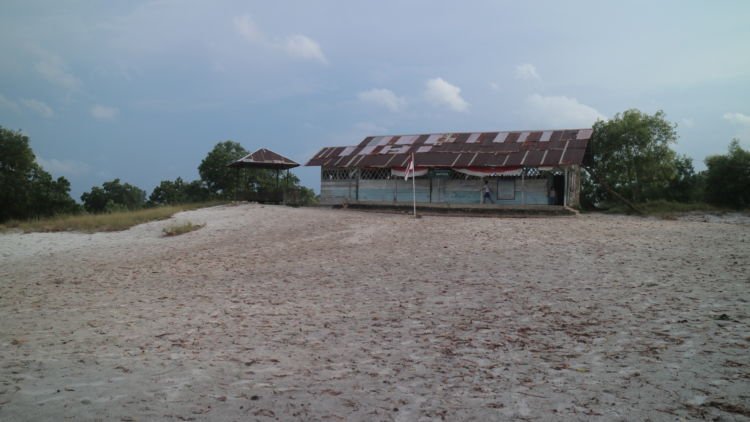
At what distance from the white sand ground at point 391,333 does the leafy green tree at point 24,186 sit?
19852mm

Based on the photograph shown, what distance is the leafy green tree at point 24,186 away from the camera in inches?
1174

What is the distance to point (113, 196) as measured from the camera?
49.1 metres

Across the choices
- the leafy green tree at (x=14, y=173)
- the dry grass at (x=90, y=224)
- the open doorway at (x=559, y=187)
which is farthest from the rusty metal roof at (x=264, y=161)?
the open doorway at (x=559, y=187)

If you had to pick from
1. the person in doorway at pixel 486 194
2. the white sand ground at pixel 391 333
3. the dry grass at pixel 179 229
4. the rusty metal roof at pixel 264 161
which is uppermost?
the rusty metal roof at pixel 264 161

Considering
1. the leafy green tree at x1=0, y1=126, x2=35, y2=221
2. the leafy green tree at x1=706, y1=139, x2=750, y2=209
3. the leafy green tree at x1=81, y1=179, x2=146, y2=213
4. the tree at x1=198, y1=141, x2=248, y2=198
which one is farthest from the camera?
the leafy green tree at x1=81, y1=179, x2=146, y2=213

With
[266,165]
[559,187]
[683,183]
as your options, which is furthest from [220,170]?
[683,183]

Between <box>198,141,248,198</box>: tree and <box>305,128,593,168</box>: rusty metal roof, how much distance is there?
458 inches

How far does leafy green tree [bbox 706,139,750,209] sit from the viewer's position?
2462cm

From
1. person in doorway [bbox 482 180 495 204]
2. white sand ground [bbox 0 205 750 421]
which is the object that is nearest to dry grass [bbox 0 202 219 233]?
white sand ground [bbox 0 205 750 421]

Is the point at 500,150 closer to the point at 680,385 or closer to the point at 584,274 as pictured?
the point at 584,274

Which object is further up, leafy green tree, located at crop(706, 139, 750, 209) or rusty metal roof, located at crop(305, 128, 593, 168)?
rusty metal roof, located at crop(305, 128, 593, 168)

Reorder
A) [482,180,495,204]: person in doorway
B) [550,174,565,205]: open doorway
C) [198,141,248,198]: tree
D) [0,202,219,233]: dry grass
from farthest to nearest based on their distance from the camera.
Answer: [198,141,248,198]: tree < [482,180,495,204]: person in doorway < [550,174,565,205]: open doorway < [0,202,219,233]: dry grass

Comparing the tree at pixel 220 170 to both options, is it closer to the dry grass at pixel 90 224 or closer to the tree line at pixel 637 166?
the dry grass at pixel 90 224

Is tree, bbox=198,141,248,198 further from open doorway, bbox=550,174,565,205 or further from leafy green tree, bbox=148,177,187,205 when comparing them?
open doorway, bbox=550,174,565,205
